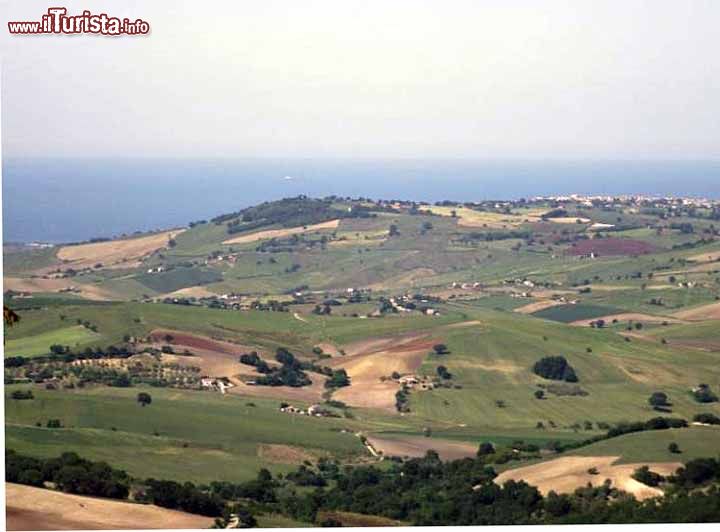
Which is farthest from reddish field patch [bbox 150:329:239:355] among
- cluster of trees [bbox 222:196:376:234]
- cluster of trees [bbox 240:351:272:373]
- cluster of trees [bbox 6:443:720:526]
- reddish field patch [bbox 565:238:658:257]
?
cluster of trees [bbox 222:196:376:234]

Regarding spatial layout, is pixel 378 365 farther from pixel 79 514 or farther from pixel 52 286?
pixel 52 286

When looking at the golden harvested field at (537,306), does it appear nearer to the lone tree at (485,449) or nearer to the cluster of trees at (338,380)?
the cluster of trees at (338,380)

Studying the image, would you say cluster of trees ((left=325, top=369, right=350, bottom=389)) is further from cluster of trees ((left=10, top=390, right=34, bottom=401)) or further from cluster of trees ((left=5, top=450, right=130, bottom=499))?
cluster of trees ((left=5, top=450, right=130, bottom=499))

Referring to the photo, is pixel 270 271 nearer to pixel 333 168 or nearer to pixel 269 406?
pixel 269 406

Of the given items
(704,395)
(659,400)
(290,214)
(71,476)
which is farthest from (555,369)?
(290,214)

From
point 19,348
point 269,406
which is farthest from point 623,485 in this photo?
point 19,348

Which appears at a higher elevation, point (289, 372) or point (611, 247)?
point (611, 247)
